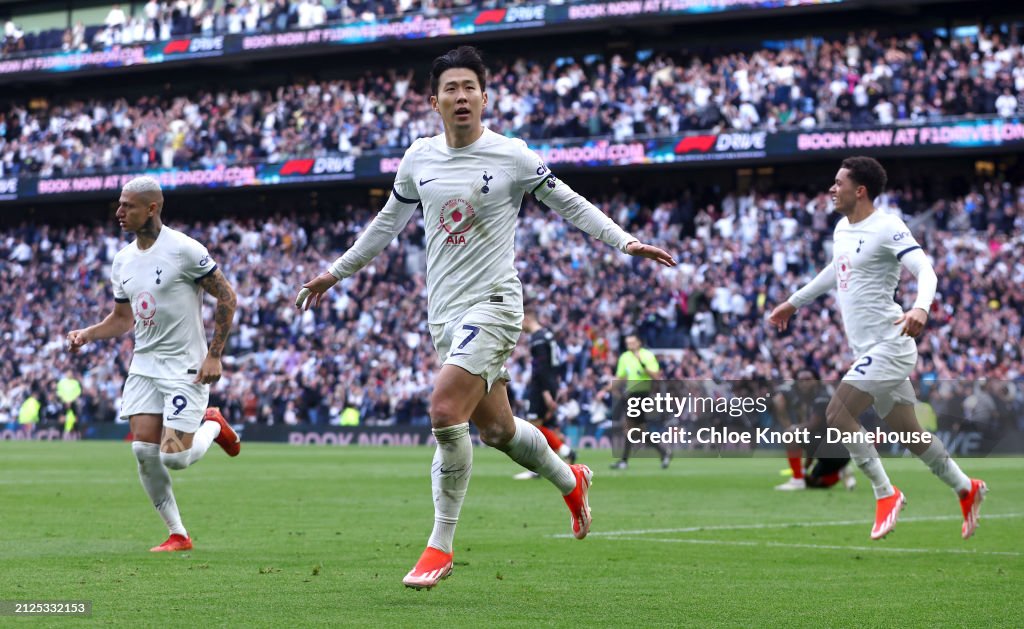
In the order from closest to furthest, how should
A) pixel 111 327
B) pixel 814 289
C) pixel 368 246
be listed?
pixel 368 246 < pixel 111 327 < pixel 814 289

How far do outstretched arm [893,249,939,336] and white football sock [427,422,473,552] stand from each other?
127 inches

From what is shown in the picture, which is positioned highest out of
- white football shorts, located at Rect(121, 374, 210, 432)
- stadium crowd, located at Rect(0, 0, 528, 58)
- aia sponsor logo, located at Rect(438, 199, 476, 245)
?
stadium crowd, located at Rect(0, 0, 528, 58)

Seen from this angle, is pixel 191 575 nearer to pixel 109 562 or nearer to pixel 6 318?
pixel 109 562

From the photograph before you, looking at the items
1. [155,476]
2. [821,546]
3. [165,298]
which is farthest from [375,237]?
[821,546]

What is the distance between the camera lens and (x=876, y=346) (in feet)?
34.3

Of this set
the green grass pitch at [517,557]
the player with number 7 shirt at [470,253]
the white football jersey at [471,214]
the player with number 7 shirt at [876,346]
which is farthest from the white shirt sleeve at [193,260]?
the player with number 7 shirt at [876,346]

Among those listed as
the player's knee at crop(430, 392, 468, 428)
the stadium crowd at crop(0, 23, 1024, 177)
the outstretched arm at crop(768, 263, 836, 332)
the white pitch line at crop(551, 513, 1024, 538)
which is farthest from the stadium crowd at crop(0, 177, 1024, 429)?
the player's knee at crop(430, 392, 468, 428)

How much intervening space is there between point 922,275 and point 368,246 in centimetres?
420

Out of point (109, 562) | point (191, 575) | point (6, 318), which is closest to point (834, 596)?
point (191, 575)

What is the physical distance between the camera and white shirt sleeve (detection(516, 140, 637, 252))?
7.53 meters

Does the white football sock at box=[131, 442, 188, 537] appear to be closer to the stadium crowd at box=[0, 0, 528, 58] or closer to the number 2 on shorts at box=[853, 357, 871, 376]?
the number 2 on shorts at box=[853, 357, 871, 376]

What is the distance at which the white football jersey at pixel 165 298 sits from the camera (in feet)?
32.0

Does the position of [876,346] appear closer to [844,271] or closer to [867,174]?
[844,271]

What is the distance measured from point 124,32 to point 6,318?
11240mm
